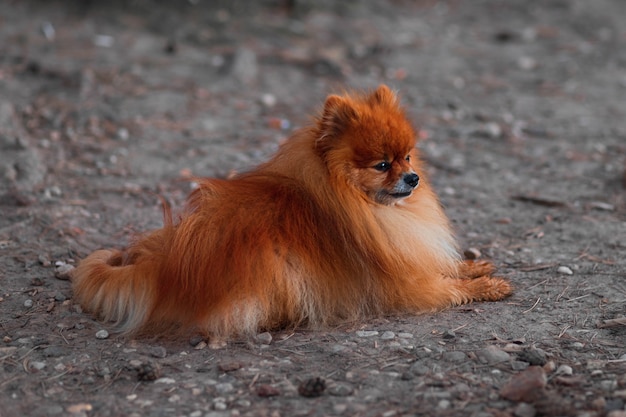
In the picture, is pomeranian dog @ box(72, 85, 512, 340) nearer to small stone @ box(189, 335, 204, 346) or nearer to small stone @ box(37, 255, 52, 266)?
small stone @ box(189, 335, 204, 346)

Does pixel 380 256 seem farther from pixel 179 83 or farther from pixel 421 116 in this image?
pixel 179 83

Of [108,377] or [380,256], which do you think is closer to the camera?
[108,377]

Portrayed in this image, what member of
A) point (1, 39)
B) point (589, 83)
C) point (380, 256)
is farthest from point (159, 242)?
point (589, 83)

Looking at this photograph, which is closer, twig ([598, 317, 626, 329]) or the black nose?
twig ([598, 317, 626, 329])

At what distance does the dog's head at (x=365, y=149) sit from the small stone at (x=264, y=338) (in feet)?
2.96

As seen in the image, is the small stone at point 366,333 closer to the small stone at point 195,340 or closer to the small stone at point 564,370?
the small stone at point 195,340

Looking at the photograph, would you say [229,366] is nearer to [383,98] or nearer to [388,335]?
[388,335]

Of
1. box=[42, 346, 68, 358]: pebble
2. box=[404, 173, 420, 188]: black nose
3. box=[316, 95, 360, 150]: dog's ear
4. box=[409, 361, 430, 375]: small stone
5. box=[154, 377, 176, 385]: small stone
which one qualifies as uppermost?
box=[316, 95, 360, 150]: dog's ear

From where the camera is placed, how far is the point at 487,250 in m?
5.55

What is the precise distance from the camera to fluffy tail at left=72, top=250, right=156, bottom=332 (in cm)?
430


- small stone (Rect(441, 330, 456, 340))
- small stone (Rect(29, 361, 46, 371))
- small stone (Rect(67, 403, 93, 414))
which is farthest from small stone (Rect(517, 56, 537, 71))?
small stone (Rect(67, 403, 93, 414))

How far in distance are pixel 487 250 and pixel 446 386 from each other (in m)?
1.97

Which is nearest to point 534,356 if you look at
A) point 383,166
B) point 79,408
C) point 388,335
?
point 388,335

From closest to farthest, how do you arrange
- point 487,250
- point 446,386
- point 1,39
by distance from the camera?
point 446,386, point 487,250, point 1,39
